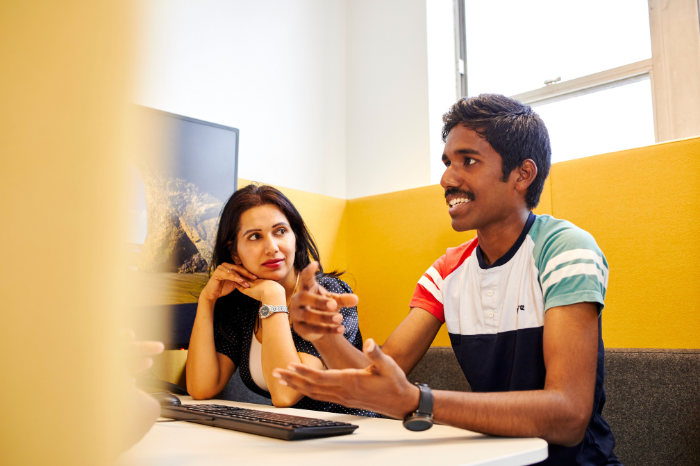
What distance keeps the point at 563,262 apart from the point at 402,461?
1.75 ft

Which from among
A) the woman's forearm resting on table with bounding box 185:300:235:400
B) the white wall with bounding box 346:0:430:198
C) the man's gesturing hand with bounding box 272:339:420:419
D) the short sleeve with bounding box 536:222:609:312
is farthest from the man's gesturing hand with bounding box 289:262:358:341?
the white wall with bounding box 346:0:430:198

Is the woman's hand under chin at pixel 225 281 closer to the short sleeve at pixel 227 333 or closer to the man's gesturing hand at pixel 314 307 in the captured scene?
the short sleeve at pixel 227 333

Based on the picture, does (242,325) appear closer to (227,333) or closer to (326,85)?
(227,333)

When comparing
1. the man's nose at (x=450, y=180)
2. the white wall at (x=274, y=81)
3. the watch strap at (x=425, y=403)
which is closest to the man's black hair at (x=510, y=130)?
the man's nose at (x=450, y=180)

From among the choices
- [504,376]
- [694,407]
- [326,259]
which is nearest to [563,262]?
[504,376]

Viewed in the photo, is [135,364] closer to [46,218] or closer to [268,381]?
[46,218]

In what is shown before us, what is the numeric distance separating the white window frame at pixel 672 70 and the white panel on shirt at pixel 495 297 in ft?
3.56

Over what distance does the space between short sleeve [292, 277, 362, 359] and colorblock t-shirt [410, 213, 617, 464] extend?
19 centimetres

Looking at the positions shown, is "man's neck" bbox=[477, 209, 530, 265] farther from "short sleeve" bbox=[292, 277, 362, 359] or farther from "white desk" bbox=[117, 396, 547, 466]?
"white desk" bbox=[117, 396, 547, 466]

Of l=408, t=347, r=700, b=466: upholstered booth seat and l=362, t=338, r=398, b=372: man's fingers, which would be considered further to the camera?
l=408, t=347, r=700, b=466: upholstered booth seat

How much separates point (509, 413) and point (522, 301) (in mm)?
366

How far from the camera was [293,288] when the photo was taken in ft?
4.83

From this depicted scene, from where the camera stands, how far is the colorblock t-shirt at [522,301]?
0.87 metres

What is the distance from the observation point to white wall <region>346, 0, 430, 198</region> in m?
2.27
